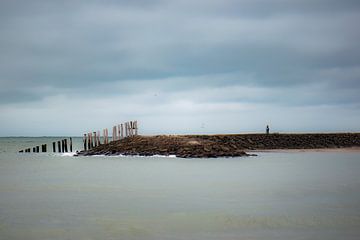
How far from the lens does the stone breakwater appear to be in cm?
4400

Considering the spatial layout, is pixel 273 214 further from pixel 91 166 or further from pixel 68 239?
pixel 91 166

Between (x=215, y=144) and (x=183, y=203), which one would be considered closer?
(x=183, y=203)

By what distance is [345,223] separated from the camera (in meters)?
14.3

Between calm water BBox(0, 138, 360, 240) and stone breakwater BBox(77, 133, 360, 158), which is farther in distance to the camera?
stone breakwater BBox(77, 133, 360, 158)

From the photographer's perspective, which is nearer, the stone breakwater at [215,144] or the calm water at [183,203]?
the calm water at [183,203]

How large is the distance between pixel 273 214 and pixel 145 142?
32.6 m

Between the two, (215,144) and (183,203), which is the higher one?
(215,144)

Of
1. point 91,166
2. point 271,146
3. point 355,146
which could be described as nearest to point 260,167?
point 91,166

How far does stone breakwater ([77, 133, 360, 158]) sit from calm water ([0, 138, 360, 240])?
1076cm

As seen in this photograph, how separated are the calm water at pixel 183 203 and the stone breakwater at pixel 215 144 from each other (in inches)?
423

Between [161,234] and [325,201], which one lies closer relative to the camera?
[161,234]

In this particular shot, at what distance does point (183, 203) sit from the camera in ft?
60.5

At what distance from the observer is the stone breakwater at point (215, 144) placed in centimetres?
4400

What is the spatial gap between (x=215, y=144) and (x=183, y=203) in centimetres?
2828
